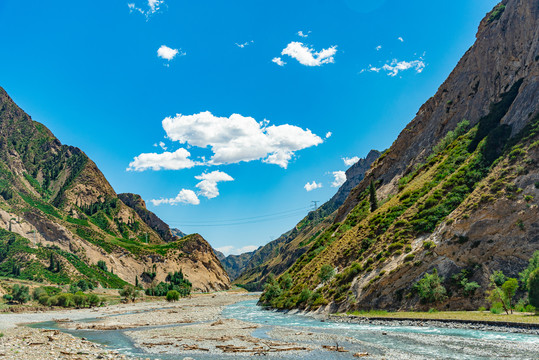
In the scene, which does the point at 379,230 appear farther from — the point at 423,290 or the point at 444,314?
the point at 444,314

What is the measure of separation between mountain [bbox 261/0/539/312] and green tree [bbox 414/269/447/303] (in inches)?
6.2

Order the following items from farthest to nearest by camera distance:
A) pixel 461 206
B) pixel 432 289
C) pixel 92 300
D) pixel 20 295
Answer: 1. pixel 92 300
2. pixel 20 295
3. pixel 461 206
4. pixel 432 289

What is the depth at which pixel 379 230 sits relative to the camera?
2879 inches

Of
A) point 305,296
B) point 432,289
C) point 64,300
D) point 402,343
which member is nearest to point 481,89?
point 432,289

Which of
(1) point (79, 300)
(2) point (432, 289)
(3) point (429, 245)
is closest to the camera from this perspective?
(2) point (432, 289)

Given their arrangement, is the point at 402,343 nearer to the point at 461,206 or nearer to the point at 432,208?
the point at 461,206

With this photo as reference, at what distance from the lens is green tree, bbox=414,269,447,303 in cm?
4854

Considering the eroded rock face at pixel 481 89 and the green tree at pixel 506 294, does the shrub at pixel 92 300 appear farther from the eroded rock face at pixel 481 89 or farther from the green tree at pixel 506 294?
the green tree at pixel 506 294

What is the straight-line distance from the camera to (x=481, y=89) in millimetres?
89312

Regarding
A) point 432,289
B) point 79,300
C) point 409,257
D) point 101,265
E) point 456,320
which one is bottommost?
point 79,300

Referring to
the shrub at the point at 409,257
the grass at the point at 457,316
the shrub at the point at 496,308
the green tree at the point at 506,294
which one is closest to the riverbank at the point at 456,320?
the grass at the point at 457,316

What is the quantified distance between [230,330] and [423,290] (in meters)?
28.1

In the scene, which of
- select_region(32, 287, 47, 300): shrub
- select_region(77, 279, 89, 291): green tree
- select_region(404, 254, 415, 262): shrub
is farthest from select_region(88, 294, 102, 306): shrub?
select_region(404, 254, 415, 262): shrub

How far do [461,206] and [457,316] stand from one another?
72.5 ft
